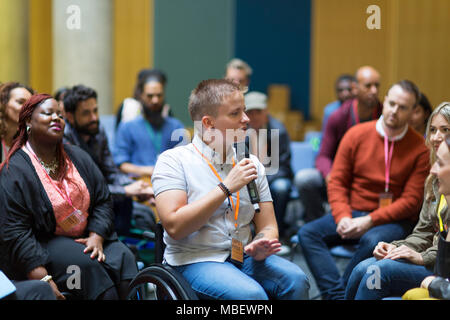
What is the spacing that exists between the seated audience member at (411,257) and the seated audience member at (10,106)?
1.92m

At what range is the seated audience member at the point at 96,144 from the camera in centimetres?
340

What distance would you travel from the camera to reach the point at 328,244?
337cm

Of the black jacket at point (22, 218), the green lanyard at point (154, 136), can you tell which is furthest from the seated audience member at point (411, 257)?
the green lanyard at point (154, 136)

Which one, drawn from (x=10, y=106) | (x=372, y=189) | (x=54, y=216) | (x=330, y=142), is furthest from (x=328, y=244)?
(x=10, y=106)

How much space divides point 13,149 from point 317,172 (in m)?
2.41

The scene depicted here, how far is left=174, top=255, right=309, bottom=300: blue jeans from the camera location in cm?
212

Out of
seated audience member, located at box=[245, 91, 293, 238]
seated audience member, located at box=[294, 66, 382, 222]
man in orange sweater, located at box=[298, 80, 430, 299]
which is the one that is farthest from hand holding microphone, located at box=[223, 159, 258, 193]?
seated audience member, located at box=[245, 91, 293, 238]

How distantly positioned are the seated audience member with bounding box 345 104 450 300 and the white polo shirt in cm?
61

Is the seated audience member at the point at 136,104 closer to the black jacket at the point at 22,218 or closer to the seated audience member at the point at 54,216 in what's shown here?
the seated audience member at the point at 54,216

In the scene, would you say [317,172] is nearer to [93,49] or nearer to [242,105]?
[242,105]

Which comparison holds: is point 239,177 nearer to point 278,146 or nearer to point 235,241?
point 235,241

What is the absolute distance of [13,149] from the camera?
8.50 ft

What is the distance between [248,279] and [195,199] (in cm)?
38
